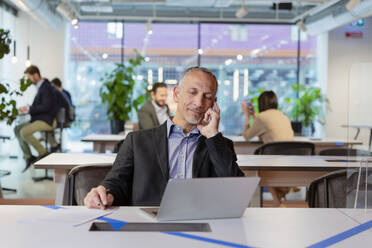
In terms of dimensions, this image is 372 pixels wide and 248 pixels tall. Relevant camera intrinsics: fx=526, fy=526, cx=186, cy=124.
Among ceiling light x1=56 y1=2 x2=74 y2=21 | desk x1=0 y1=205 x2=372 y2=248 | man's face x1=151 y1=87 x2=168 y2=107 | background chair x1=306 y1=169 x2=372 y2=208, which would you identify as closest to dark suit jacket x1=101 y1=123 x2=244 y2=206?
desk x1=0 y1=205 x2=372 y2=248

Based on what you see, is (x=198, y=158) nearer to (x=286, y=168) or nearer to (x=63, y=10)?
(x=286, y=168)

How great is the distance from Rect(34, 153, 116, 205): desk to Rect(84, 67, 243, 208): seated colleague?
0.98 m

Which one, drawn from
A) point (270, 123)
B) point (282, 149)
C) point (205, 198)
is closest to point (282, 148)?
point (282, 149)

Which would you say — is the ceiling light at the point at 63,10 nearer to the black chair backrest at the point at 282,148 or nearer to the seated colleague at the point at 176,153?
the black chair backrest at the point at 282,148

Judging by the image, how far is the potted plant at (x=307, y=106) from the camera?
12.5m

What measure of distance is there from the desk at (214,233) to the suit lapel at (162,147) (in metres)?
0.46

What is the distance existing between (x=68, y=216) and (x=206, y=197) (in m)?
0.54

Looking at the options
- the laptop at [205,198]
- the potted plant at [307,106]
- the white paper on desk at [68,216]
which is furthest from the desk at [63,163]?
the potted plant at [307,106]

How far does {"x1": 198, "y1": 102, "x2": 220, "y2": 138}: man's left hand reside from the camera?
7.84 ft

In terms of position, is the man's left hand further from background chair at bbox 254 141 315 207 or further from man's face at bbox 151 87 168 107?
man's face at bbox 151 87 168 107

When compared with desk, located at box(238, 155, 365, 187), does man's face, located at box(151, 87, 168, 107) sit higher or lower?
higher

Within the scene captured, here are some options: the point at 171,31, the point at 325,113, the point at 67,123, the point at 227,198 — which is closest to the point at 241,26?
the point at 171,31

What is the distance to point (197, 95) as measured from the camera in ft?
8.29

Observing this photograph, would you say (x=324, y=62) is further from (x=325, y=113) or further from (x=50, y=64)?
(x=50, y=64)
